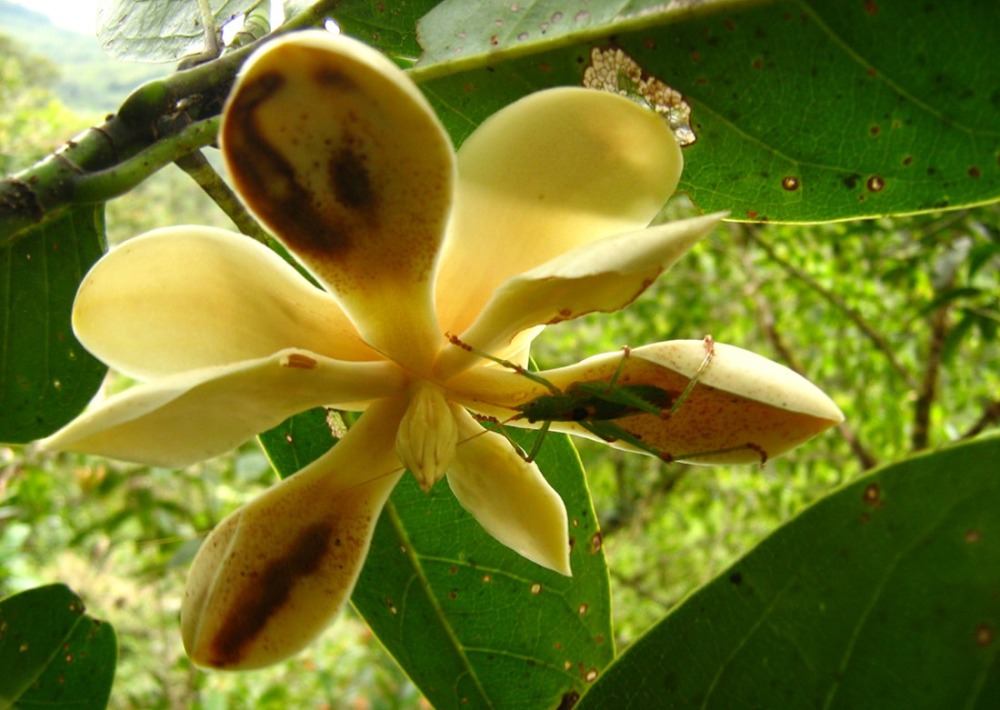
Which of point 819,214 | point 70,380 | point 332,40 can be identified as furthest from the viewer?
point 70,380

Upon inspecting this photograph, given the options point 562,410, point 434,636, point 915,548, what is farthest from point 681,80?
point 434,636

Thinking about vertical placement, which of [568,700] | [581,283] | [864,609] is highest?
[581,283]

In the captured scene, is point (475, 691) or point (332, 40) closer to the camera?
point (332, 40)

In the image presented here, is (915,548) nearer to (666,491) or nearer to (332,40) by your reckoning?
(332,40)

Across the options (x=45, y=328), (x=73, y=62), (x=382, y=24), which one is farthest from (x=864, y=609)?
(x=73, y=62)

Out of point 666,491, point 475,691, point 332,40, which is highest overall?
point 332,40

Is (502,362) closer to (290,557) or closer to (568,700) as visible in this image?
(290,557)

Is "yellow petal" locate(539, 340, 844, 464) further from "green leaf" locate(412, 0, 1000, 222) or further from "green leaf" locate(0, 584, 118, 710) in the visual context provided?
"green leaf" locate(0, 584, 118, 710)
